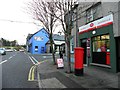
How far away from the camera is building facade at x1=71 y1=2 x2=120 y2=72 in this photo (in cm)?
1233

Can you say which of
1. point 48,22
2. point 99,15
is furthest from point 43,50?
point 99,15

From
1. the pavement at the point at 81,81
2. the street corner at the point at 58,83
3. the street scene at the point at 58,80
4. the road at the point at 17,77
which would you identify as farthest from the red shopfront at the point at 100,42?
the road at the point at 17,77

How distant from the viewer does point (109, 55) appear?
13.2 m

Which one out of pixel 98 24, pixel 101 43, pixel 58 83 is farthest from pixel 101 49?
pixel 58 83

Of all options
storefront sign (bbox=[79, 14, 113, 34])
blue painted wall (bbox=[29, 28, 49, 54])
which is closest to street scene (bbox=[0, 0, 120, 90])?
storefront sign (bbox=[79, 14, 113, 34])

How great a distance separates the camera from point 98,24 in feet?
47.6

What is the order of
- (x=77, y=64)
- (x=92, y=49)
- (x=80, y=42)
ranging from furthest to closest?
(x=80, y=42)
(x=92, y=49)
(x=77, y=64)

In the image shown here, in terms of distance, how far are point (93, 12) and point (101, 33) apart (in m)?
2.54

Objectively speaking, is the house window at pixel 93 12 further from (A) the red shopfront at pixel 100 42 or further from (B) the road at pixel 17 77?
(B) the road at pixel 17 77

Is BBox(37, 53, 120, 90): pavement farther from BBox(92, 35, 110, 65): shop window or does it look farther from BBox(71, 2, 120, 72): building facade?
BBox(92, 35, 110, 65): shop window

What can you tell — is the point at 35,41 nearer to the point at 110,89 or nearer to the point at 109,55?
the point at 109,55


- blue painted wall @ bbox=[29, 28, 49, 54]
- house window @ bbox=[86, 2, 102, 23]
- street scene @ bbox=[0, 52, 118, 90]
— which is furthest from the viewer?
blue painted wall @ bbox=[29, 28, 49, 54]

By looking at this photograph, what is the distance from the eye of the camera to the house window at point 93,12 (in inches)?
584

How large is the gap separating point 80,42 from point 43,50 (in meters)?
44.1
